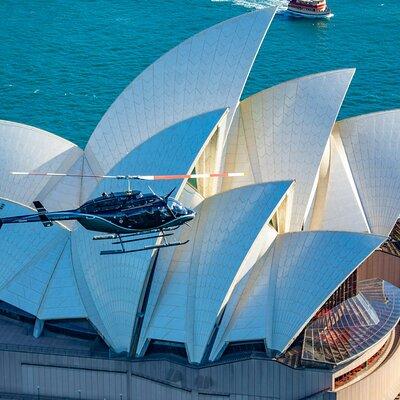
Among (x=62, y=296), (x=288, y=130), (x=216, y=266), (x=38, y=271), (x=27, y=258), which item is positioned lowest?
(x=62, y=296)

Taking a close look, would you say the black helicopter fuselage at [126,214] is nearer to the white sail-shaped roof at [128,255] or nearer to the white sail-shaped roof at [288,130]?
the white sail-shaped roof at [128,255]

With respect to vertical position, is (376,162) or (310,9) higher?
(310,9)

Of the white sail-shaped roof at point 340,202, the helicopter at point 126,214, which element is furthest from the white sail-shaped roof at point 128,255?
the white sail-shaped roof at point 340,202

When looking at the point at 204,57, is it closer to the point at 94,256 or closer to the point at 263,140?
the point at 263,140

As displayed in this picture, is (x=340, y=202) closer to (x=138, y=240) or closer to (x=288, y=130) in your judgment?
(x=288, y=130)

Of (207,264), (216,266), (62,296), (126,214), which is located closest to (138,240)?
(126,214)
